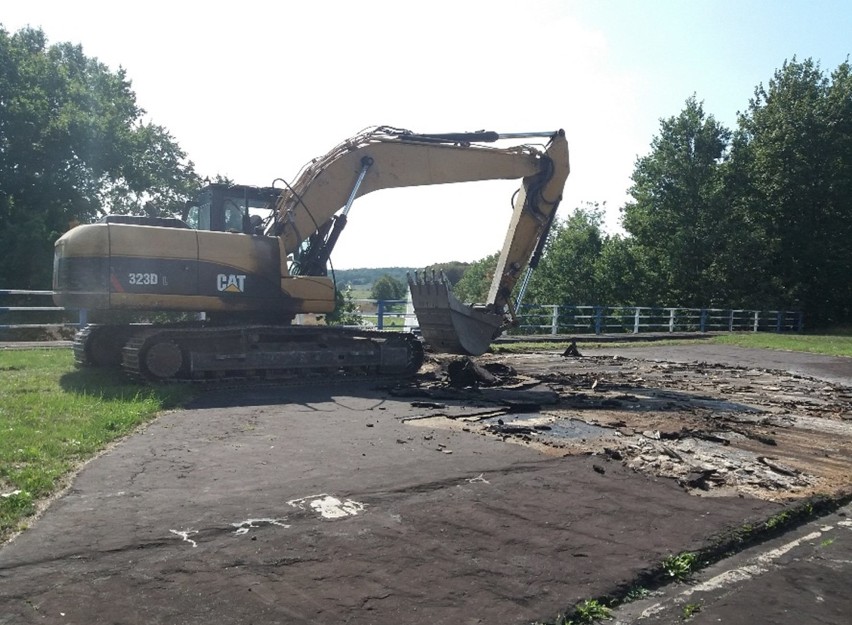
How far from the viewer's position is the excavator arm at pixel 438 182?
13453mm

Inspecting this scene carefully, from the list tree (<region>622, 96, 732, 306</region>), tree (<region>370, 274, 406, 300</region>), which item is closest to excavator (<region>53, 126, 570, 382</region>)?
tree (<region>622, 96, 732, 306</region>)

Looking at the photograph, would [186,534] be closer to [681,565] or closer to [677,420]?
[681,565]

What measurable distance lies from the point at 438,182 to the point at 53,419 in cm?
834

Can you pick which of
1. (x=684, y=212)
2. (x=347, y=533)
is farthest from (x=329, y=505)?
(x=684, y=212)

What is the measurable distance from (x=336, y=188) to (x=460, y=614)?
10451mm

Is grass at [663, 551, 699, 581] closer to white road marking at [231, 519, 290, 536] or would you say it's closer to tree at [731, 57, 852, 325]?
white road marking at [231, 519, 290, 536]

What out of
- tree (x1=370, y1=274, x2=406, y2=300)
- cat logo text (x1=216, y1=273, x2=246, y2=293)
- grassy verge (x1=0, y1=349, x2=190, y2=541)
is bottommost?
grassy verge (x1=0, y1=349, x2=190, y2=541)

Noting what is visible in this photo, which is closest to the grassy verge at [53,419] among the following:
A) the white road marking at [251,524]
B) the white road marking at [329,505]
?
the white road marking at [251,524]

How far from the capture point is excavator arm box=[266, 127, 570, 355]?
1345 centimetres

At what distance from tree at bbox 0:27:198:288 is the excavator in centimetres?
2153

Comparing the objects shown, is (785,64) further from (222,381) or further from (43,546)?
(43,546)

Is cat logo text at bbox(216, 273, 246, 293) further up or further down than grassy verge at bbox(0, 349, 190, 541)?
further up

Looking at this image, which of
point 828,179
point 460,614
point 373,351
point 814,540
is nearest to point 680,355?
point 373,351

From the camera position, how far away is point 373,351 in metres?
13.8
